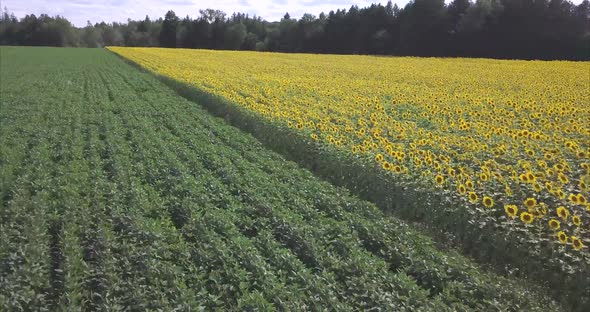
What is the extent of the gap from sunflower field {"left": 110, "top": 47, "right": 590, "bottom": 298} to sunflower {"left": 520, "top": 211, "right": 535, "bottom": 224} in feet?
0.03

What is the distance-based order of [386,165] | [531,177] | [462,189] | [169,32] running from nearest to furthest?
[462,189], [531,177], [386,165], [169,32]

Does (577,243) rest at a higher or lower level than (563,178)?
lower

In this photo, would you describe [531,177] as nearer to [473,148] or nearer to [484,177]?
[484,177]

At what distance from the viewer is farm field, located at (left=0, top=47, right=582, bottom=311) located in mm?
4352

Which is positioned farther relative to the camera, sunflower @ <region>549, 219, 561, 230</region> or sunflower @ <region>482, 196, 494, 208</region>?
sunflower @ <region>482, 196, 494, 208</region>

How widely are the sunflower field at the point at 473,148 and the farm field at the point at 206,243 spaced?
549 millimetres

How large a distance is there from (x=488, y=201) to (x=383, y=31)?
60.9 m

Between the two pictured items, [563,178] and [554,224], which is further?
[563,178]

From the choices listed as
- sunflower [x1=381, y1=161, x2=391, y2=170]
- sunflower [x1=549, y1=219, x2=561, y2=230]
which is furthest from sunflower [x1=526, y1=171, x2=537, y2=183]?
sunflower [x1=381, y1=161, x2=391, y2=170]

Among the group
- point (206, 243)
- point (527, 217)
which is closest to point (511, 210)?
point (527, 217)

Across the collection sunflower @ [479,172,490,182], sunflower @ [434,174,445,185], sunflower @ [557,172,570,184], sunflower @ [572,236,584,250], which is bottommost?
sunflower @ [572,236,584,250]

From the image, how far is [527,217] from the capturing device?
5309 mm

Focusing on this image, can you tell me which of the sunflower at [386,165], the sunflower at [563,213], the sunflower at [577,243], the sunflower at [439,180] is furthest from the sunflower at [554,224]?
the sunflower at [386,165]

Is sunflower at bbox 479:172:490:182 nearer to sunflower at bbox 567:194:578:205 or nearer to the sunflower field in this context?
the sunflower field
